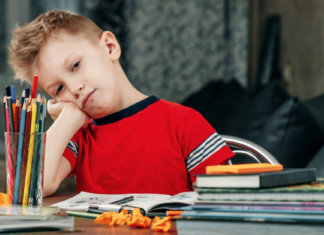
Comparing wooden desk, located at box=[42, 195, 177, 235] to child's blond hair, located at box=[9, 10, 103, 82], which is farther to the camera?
child's blond hair, located at box=[9, 10, 103, 82]

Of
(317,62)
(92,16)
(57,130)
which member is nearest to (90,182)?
(57,130)

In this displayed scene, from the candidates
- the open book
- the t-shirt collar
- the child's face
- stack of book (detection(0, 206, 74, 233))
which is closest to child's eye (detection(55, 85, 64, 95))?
the child's face

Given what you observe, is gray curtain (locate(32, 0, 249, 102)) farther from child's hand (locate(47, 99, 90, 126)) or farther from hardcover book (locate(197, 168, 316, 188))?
hardcover book (locate(197, 168, 316, 188))

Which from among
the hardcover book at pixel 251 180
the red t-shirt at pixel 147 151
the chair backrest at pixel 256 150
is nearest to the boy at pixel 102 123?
the red t-shirt at pixel 147 151

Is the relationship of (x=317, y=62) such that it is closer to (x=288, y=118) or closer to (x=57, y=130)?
(x=288, y=118)

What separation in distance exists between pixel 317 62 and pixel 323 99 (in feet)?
2.77

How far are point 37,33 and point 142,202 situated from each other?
0.55 meters

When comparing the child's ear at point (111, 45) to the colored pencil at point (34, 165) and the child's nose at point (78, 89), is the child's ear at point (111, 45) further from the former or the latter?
the colored pencil at point (34, 165)

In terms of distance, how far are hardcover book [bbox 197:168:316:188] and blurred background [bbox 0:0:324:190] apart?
2.68 m

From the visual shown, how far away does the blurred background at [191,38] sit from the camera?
354 cm

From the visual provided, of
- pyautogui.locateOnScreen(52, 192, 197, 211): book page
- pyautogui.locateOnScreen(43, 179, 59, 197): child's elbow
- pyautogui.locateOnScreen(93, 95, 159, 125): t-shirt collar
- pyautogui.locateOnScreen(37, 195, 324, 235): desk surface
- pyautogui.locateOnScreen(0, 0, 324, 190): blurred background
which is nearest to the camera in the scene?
pyautogui.locateOnScreen(37, 195, 324, 235): desk surface

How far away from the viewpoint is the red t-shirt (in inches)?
51.6

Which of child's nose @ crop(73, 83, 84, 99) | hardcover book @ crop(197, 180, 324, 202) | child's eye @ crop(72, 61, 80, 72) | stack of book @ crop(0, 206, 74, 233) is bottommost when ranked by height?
stack of book @ crop(0, 206, 74, 233)

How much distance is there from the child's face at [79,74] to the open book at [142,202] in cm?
28
